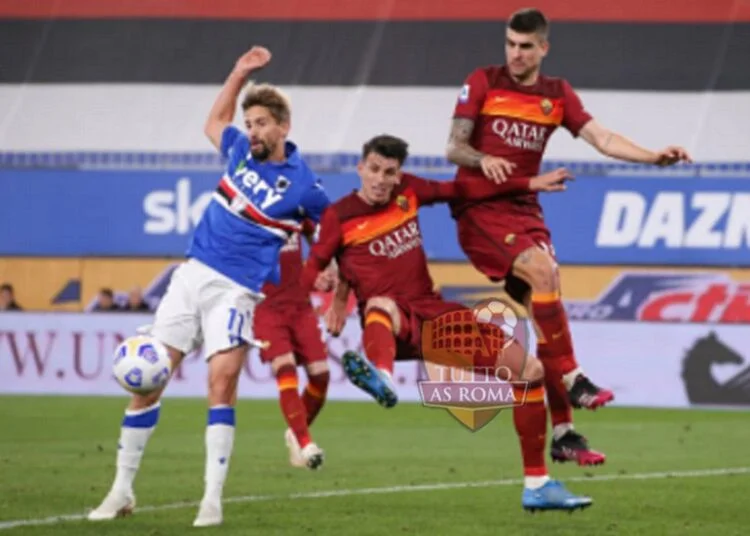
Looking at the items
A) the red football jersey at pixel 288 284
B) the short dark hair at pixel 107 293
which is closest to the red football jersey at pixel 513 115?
the red football jersey at pixel 288 284

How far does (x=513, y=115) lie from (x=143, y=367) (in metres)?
2.50

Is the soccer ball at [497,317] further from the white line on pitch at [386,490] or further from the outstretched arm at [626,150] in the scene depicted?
the outstretched arm at [626,150]

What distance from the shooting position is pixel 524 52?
10180 millimetres

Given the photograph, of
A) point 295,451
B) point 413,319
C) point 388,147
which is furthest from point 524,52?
point 295,451

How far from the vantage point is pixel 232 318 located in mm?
9781

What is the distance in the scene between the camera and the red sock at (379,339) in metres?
10.2

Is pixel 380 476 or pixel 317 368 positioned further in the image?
pixel 317 368

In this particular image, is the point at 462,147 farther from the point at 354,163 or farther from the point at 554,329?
the point at 354,163

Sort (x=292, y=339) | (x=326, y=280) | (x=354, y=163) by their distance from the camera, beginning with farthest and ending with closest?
(x=354, y=163), (x=292, y=339), (x=326, y=280)

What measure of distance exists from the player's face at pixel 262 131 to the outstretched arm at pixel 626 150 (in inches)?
67.9

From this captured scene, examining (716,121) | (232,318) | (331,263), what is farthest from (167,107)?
(232,318)

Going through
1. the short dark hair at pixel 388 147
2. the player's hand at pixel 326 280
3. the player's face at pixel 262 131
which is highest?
the player's face at pixel 262 131

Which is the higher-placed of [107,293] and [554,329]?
[554,329]

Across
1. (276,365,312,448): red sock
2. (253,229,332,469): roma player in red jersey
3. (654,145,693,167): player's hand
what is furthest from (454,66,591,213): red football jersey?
(253,229,332,469): roma player in red jersey
